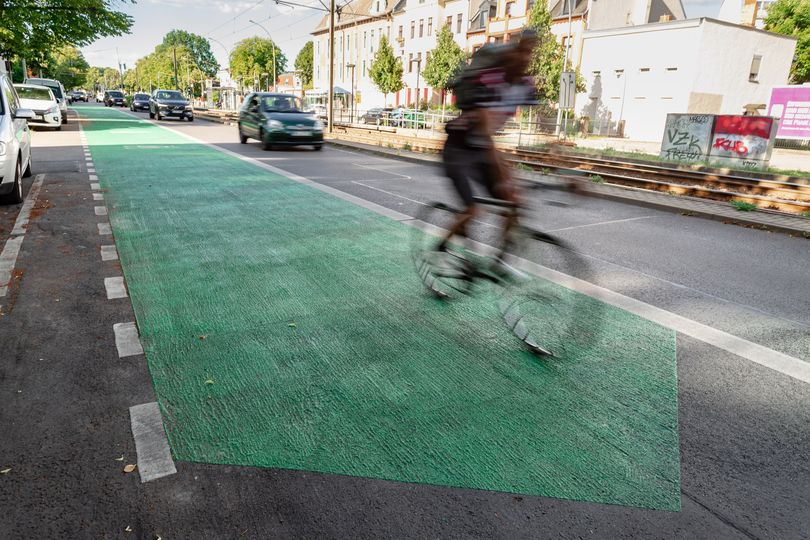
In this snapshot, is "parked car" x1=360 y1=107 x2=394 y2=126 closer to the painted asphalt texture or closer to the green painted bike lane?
the green painted bike lane

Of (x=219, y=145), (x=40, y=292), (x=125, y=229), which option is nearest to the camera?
(x=40, y=292)

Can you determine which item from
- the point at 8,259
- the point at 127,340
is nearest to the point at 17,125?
the point at 8,259

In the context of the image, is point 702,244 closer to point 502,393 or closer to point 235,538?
point 502,393

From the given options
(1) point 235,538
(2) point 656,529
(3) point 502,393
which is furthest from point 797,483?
(1) point 235,538

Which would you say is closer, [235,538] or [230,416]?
[235,538]

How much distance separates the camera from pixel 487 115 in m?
3.76

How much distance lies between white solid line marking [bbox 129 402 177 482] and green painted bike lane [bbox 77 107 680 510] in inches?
2.1

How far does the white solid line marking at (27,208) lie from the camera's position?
709 cm

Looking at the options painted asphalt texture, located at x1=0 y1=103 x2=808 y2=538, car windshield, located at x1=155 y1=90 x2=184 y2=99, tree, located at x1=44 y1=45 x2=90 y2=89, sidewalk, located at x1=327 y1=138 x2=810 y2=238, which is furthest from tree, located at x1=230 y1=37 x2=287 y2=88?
painted asphalt texture, located at x1=0 y1=103 x2=808 y2=538

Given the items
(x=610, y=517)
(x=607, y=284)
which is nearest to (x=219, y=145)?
(x=607, y=284)

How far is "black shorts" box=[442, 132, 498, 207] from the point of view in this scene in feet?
12.7

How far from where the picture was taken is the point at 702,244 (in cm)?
779

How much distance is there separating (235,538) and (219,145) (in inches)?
797

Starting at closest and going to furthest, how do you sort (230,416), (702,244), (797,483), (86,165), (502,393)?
(797,483) → (230,416) → (502,393) → (702,244) → (86,165)
